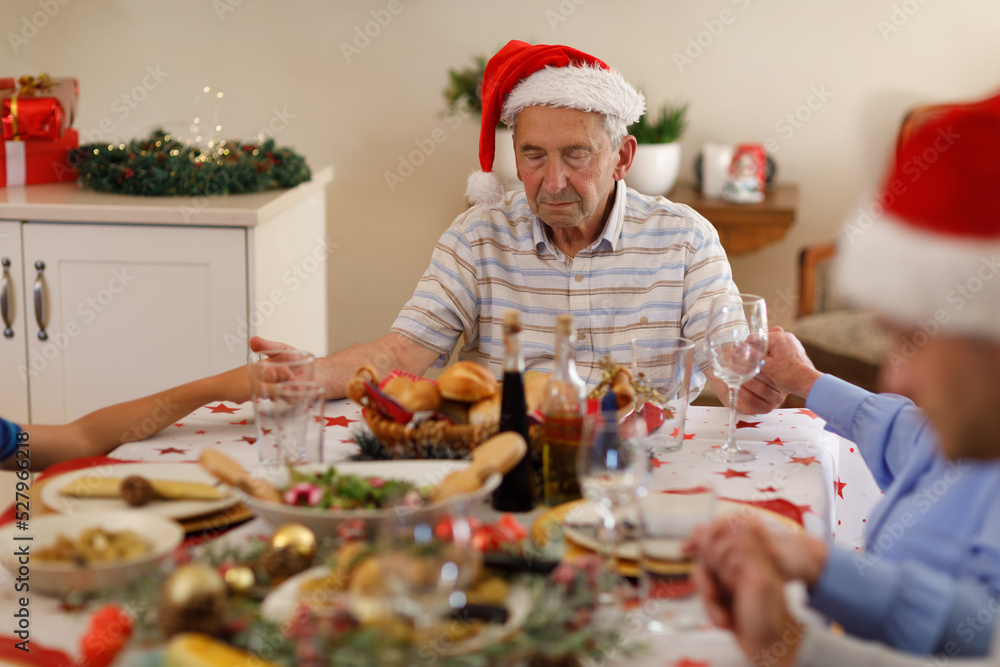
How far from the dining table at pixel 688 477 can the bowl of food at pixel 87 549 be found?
0.03 metres

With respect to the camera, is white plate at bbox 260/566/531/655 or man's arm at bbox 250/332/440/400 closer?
white plate at bbox 260/566/531/655

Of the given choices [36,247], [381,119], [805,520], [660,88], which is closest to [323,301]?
[381,119]

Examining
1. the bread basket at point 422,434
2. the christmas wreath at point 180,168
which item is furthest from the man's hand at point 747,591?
the christmas wreath at point 180,168

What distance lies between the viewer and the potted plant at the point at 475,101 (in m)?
3.11

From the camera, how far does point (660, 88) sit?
3.43m

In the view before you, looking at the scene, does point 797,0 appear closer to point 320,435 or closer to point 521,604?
point 320,435

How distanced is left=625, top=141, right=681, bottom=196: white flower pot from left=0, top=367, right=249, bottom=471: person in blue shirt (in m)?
2.03

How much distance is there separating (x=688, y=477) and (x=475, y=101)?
2.29 m

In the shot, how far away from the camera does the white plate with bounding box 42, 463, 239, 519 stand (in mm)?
1050

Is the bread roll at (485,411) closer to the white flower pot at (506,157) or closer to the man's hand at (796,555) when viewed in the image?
the man's hand at (796,555)

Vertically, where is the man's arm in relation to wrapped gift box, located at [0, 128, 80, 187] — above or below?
below

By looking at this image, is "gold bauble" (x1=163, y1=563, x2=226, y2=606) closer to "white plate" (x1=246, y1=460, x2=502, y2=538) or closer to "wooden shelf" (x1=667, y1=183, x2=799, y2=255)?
"white plate" (x1=246, y1=460, x2=502, y2=538)

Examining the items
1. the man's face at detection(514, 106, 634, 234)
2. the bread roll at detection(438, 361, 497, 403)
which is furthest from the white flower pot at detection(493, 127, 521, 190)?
the bread roll at detection(438, 361, 497, 403)

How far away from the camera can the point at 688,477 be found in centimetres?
125
